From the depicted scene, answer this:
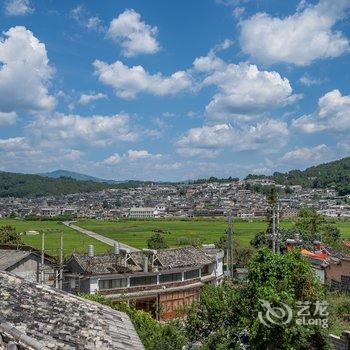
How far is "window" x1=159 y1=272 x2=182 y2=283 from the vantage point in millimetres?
39878

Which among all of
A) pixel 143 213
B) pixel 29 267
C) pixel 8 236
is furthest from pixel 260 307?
pixel 143 213

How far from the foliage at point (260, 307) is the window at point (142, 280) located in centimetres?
1578

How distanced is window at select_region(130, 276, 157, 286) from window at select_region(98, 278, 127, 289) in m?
0.76

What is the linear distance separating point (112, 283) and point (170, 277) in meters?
5.75

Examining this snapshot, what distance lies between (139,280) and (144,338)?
723 inches

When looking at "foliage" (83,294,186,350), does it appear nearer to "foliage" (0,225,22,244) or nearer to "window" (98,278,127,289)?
"window" (98,278,127,289)

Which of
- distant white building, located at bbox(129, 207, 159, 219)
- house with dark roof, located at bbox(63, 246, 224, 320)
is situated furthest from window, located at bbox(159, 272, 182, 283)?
distant white building, located at bbox(129, 207, 159, 219)

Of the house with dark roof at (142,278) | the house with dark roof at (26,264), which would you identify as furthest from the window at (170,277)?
the house with dark roof at (26,264)

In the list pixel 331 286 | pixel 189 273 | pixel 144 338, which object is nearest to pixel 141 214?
pixel 189 273

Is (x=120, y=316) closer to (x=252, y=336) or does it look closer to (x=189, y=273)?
(x=252, y=336)

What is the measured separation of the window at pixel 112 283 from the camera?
119ft

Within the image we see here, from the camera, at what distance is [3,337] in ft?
23.2

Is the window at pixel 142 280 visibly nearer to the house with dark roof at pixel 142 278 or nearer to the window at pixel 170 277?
the house with dark roof at pixel 142 278

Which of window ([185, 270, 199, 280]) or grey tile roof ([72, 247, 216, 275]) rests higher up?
grey tile roof ([72, 247, 216, 275])
